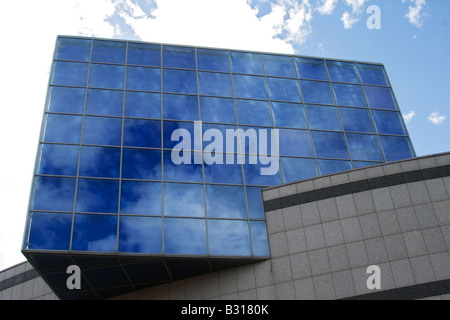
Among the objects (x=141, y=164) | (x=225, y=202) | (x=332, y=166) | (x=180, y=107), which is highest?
(x=180, y=107)

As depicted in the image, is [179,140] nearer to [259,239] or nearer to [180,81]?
[180,81]

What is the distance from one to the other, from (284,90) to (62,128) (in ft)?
42.3

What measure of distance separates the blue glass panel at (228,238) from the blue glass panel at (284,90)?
347 inches

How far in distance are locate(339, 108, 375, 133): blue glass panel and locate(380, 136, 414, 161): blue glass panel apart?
3.47 ft

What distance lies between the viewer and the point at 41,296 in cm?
2962

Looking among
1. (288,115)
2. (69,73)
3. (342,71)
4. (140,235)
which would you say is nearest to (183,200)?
(140,235)

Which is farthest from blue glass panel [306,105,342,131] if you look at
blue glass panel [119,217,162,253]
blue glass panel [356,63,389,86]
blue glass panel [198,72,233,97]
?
blue glass panel [119,217,162,253]

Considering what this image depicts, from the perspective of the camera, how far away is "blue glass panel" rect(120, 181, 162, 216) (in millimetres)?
24391

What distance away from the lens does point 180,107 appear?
1115 inches

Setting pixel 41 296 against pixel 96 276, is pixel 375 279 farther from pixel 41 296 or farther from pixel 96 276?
pixel 41 296

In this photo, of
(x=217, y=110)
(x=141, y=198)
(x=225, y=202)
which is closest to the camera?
(x=141, y=198)

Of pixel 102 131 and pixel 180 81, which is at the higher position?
pixel 180 81
